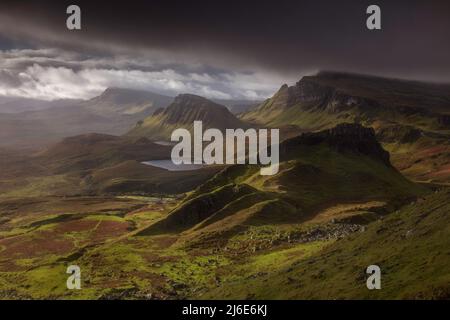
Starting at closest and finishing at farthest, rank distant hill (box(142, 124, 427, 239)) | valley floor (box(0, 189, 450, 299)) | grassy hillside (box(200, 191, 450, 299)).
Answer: grassy hillside (box(200, 191, 450, 299)), valley floor (box(0, 189, 450, 299)), distant hill (box(142, 124, 427, 239))

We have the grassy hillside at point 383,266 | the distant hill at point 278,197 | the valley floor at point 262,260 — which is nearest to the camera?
the grassy hillside at point 383,266

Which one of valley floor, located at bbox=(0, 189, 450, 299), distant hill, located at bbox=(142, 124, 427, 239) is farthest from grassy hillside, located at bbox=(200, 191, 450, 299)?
distant hill, located at bbox=(142, 124, 427, 239)

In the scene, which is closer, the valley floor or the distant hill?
the valley floor

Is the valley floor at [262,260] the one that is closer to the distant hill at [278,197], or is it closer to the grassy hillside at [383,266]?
the grassy hillside at [383,266]

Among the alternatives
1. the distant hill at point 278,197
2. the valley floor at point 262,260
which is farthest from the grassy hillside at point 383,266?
the distant hill at point 278,197

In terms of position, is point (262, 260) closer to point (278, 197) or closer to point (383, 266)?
point (383, 266)

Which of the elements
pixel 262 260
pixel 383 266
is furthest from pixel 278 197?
pixel 383 266

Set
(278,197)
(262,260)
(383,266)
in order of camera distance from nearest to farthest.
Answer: (383,266)
(262,260)
(278,197)

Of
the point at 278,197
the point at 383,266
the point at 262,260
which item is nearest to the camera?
the point at 383,266

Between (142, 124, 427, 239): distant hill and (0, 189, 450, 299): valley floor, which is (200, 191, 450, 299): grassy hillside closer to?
(0, 189, 450, 299): valley floor
